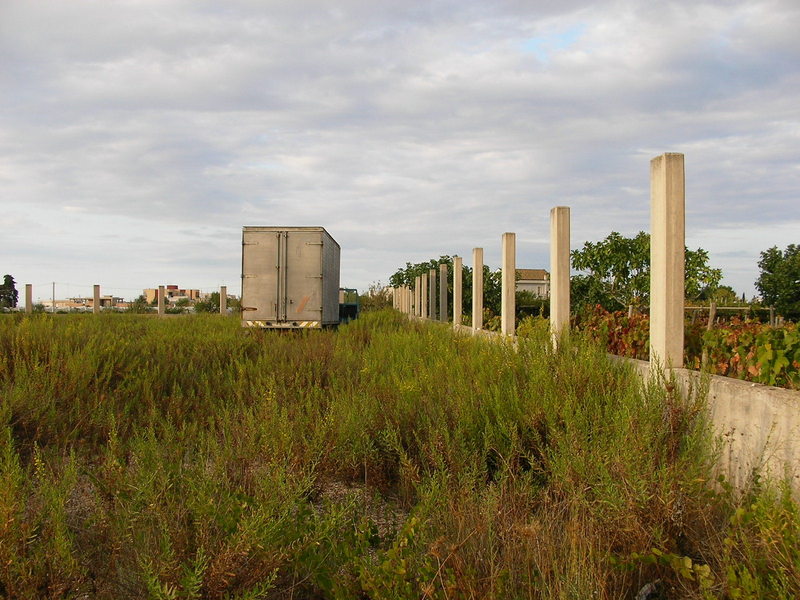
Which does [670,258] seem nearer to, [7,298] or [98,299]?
[98,299]

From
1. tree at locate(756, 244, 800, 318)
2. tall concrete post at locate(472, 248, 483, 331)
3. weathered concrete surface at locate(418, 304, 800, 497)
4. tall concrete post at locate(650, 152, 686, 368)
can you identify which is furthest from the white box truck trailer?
tree at locate(756, 244, 800, 318)

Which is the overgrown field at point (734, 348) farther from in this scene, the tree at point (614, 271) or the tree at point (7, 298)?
the tree at point (7, 298)

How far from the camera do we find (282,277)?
17.2 m

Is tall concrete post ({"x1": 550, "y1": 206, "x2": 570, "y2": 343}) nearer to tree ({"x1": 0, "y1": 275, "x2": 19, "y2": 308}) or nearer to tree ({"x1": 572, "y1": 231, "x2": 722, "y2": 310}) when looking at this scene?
tree ({"x1": 572, "y1": 231, "x2": 722, "y2": 310})

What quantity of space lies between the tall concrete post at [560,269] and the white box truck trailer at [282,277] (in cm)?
956

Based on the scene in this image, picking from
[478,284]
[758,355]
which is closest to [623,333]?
[758,355]

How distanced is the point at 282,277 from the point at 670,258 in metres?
12.5

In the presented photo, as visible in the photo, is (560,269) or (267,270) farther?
(267,270)

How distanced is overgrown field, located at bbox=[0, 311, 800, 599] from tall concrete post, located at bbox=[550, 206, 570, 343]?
1148mm

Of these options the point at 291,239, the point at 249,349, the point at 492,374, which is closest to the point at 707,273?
the point at 291,239

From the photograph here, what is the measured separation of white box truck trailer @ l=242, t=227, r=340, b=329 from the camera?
56.4 ft

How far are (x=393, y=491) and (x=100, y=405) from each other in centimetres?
394

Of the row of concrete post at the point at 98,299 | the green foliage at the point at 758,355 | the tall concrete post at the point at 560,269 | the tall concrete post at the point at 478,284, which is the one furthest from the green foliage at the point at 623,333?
the row of concrete post at the point at 98,299

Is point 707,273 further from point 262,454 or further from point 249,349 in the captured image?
point 262,454
